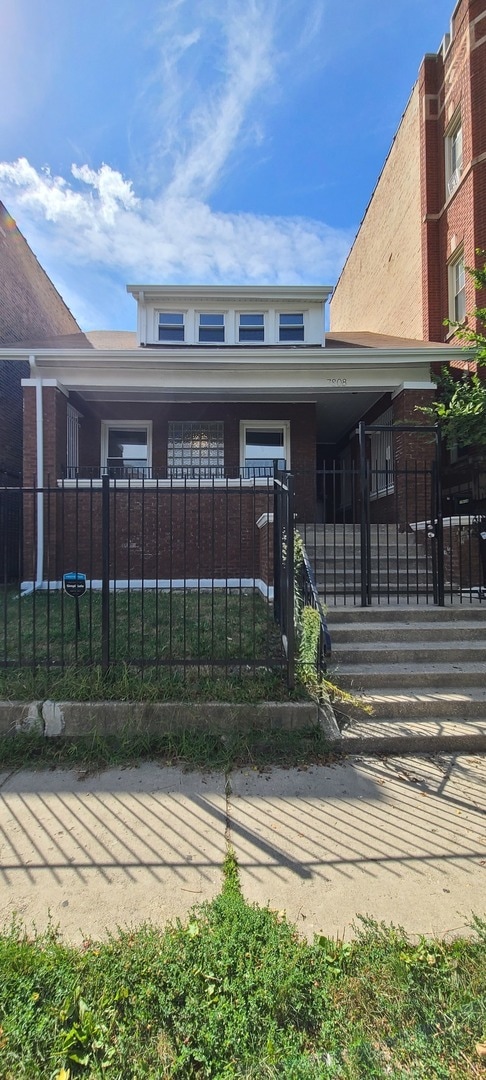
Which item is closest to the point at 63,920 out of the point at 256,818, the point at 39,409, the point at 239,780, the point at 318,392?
the point at 256,818

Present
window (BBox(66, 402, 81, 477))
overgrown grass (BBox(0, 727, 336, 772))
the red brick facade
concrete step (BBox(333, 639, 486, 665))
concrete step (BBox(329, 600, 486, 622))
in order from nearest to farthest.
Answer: overgrown grass (BBox(0, 727, 336, 772)), concrete step (BBox(333, 639, 486, 665)), concrete step (BBox(329, 600, 486, 622)), window (BBox(66, 402, 81, 477)), the red brick facade

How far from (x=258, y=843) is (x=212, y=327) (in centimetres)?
1125

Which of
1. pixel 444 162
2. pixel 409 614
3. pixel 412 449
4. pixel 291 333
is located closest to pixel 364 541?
pixel 409 614

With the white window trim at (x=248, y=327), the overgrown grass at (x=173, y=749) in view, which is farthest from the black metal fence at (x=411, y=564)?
the white window trim at (x=248, y=327)

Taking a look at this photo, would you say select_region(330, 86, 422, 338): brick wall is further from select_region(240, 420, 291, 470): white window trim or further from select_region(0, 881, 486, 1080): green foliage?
select_region(0, 881, 486, 1080): green foliage

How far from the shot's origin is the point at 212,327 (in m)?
11.6

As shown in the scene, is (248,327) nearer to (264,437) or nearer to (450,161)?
(264,437)

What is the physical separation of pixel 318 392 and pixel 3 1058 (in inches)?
372

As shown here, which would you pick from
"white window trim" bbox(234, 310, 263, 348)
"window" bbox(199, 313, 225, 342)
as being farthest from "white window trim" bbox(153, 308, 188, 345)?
"white window trim" bbox(234, 310, 263, 348)

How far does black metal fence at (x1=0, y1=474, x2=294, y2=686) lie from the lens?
168 inches

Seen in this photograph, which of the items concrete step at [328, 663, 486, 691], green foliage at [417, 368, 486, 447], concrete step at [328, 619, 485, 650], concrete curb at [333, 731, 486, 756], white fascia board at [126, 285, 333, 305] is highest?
white fascia board at [126, 285, 333, 305]

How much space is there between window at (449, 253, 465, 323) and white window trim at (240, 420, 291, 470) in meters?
5.03

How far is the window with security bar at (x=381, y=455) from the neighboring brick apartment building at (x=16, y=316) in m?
7.66

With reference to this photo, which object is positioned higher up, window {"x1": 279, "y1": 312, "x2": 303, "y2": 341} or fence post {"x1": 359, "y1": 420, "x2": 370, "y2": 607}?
window {"x1": 279, "y1": 312, "x2": 303, "y2": 341}
